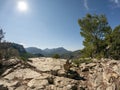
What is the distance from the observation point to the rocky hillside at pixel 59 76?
18469mm

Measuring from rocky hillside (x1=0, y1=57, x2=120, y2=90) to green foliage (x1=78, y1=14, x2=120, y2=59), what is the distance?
14.9 meters

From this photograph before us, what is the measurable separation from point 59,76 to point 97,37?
24.1 m

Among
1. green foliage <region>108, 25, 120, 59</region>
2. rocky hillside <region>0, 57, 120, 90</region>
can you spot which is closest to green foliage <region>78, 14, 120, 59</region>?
green foliage <region>108, 25, 120, 59</region>

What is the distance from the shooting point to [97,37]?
4231 centimetres

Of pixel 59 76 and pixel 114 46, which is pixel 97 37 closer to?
pixel 114 46

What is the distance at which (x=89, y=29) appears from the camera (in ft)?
142

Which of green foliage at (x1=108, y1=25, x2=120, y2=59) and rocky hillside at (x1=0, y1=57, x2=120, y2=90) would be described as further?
green foliage at (x1=108, y1=25, x2=120, y2=59)

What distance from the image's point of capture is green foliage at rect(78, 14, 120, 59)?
38.1 meters

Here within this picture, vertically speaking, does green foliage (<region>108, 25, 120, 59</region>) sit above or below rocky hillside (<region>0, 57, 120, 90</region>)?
above

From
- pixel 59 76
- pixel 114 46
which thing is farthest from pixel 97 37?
pixel 59 76

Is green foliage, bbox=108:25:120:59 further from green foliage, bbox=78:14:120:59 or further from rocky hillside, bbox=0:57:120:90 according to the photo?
rocky hillside, bbox=0:57:120:90

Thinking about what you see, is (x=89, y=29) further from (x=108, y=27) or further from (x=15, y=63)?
(x=15, y=63)

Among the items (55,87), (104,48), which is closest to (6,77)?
(55,87)

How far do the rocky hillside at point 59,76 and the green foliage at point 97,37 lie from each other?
1488cm
